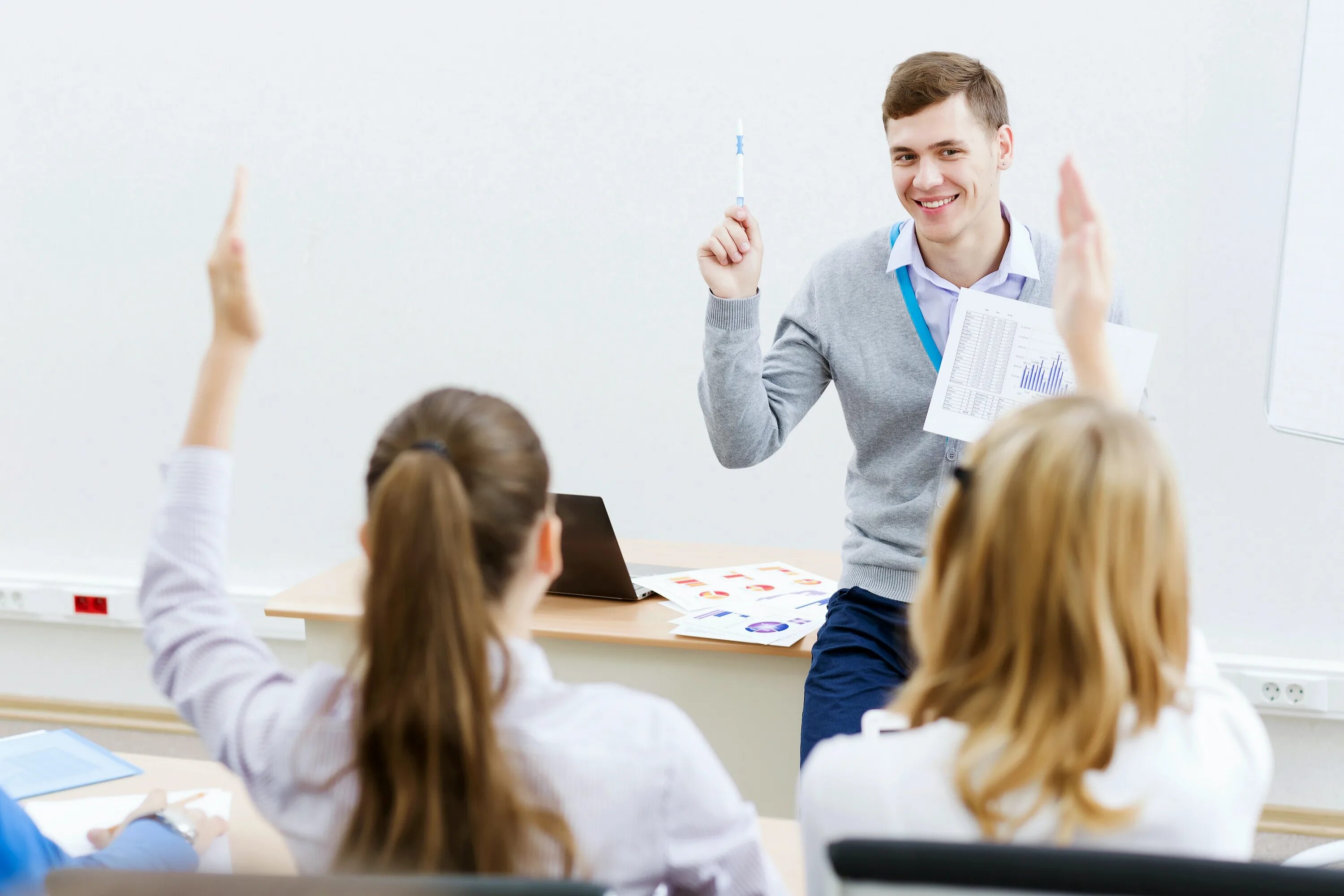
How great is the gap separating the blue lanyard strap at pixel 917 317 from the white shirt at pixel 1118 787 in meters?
1.14

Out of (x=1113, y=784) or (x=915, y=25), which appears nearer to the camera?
(x=1113, y=784)

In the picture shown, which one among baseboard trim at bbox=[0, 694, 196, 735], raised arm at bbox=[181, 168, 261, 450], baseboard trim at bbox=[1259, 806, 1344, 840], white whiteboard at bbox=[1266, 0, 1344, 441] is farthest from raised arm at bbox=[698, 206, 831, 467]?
baseboard trim at bbox=[0, 694, 196, 735]

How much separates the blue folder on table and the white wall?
1.67m

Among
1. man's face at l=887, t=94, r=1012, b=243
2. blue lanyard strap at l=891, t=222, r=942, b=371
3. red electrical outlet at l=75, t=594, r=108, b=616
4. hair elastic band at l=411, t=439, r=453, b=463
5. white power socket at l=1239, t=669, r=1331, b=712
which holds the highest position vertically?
man's face at l=887, t=94, r=1012, b=243

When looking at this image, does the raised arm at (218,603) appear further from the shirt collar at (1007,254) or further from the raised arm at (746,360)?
the shirt collar at (1007,254)

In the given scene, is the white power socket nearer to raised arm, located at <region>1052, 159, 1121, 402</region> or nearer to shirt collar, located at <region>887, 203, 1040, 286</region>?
shirt collar, located at <region>887, 203, 1040, 286</region>

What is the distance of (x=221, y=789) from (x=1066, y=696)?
3.33 feet

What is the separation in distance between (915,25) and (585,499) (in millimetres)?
1523

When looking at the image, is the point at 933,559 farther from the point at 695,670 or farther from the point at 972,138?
the point at 972,138

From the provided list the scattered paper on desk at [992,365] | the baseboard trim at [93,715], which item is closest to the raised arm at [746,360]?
the scattered paper on desk at [992,365]

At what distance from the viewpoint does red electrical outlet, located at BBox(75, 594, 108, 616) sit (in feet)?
10.9

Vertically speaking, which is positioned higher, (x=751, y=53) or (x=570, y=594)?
(x=751, y=53)

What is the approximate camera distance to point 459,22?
2959 mm

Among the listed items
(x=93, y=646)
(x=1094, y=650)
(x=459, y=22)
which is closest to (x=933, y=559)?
(x=1094, y=650)
